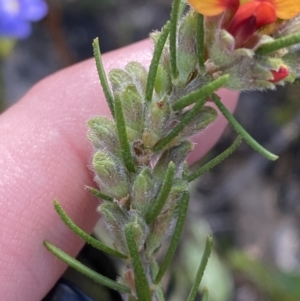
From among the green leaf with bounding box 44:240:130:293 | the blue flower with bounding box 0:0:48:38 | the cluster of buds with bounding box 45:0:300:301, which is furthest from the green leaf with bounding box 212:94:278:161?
the blue flower with bounding box 0:0:48:38

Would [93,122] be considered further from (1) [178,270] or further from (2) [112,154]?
(1) [178,270]

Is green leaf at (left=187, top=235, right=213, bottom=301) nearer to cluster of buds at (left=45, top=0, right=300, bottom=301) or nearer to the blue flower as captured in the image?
cluster of buds at (left=45, top=0, right=300, bottom=301)

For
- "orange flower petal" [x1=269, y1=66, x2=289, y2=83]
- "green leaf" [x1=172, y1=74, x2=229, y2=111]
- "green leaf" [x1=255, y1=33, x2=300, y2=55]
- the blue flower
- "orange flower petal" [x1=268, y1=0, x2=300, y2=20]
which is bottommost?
"orange flower petal" [x1=269, y1=66, x2=289, y2=83]

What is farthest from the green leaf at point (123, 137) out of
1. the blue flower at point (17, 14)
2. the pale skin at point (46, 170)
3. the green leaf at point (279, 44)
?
the blue flower at point (17, 14)

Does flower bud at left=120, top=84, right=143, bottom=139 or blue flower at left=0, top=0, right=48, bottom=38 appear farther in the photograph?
blue flower at left=0, top=0, right=48, bottom=38

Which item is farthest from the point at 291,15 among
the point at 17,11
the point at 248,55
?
the point at 17,11

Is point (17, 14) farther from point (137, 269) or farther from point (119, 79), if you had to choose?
point (137, 269)
